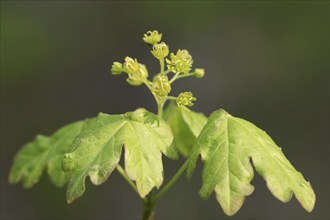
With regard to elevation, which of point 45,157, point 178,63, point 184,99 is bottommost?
point 45,157

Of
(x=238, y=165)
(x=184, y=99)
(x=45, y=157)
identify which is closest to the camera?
(x=238, y=165)

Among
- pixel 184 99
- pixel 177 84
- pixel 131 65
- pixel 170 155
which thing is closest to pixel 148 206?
pixel 170 155

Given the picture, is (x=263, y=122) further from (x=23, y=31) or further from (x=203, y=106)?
(x=23, y=31)

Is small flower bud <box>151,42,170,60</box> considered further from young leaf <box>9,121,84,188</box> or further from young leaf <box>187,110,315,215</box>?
young leaf <box>9,121,84,188</box>

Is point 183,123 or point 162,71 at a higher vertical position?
point 162,71

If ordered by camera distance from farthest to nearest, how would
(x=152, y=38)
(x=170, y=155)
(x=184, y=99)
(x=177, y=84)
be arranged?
(x=177, y=84) < (x=152, y=38) < (x=184, y=99) < (x=170, y=155)

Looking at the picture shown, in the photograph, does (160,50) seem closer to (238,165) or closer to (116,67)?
(116,67)

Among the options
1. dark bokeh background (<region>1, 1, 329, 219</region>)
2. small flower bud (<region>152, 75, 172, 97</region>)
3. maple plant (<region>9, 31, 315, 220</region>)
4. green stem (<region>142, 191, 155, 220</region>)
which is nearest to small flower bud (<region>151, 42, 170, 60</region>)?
maple plant (<region>9, 31, 315, 220</region>)
